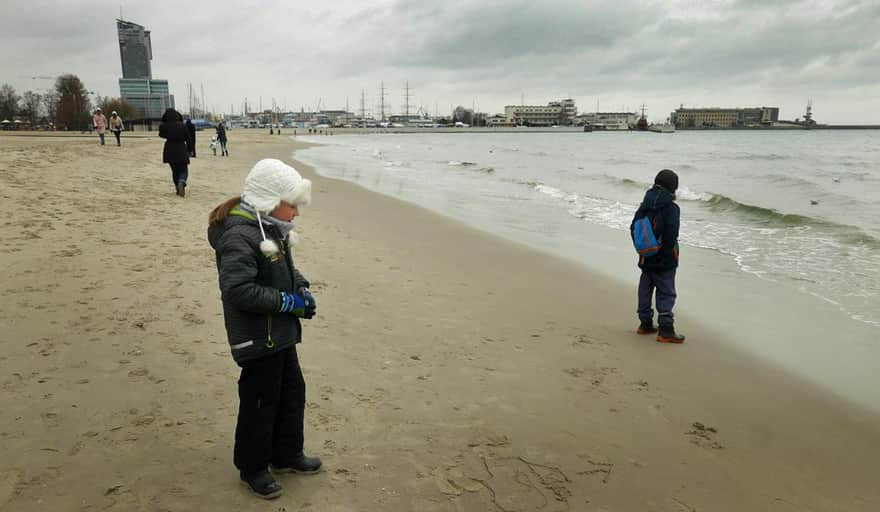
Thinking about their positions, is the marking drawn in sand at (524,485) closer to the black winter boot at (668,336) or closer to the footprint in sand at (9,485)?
the footprint in sand at (9,485)

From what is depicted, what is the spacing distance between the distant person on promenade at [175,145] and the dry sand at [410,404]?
500 centimetres

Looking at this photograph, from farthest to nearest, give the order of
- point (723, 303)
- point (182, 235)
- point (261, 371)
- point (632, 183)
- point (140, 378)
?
point (632, 183)
point (182, 235)
point (723, 303)
point (140, 378)
point (261, 371)

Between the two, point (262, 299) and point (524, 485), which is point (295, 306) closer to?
point (262, 299)

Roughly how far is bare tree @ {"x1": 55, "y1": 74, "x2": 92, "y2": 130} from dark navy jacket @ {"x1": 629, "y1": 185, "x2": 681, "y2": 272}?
72055 millimetres

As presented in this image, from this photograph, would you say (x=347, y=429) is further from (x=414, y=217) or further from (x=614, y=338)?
(x=414, y=217)

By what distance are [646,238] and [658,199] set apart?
40 cm

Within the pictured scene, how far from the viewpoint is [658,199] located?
18.0 feet

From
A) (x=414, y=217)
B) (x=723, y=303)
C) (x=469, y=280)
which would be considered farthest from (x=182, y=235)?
(x=723, y=303)

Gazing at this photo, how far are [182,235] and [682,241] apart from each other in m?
9.28

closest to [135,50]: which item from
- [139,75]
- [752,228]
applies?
[139,75]

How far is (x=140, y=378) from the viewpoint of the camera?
13.3 feet

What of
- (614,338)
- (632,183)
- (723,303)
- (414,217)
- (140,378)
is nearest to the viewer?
(140,378)

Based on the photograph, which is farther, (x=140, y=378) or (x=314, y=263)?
(x=314, y=263)

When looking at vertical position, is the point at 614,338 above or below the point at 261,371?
below
